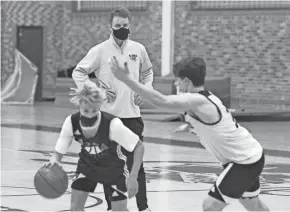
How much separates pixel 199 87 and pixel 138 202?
1996 millimetres

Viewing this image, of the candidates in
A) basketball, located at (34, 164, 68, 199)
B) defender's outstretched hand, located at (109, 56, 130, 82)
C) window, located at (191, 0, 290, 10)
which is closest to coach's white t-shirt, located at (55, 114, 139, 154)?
basketball, located at (34, 164, 68, 199)

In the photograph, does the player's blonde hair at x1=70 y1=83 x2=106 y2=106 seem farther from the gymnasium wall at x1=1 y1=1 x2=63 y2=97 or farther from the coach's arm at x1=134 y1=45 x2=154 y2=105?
the gymnasium wall at x1=1 y1=1 x2=63 y2=97

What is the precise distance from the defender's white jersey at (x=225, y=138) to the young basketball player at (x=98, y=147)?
0.53 meters

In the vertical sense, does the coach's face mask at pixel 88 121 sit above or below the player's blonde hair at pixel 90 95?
below

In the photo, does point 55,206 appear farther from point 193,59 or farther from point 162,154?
point 162,154

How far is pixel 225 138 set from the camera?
718cm

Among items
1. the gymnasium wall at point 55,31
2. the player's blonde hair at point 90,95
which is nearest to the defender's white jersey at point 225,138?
the player's blonde hair at point 90,95

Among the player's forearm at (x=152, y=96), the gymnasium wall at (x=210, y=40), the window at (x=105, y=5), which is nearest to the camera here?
the player's forearm at (x=152, y=96)

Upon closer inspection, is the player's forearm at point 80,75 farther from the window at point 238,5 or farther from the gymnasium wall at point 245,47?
the window at point 238,5

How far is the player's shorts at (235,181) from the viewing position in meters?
7.11

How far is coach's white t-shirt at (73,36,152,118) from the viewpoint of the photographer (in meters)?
9.14

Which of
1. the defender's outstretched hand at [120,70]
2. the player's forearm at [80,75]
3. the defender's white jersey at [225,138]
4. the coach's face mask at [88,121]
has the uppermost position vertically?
the defender's outstretched hand at [120,70]

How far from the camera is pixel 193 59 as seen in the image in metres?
7.34

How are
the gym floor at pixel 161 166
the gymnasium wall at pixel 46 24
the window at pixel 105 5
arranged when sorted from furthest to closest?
1. the gymnasium wall at pixel 46 24
2. the window at pixel 105 5
3. the gym floor at pixel 161 166
